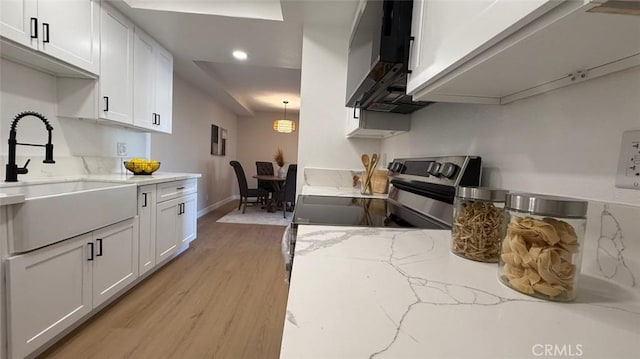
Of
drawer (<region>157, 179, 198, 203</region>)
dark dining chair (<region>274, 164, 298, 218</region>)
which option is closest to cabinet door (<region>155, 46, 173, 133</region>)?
drawer (<region>157, 179, 198, 203</region>)

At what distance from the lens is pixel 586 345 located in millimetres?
337

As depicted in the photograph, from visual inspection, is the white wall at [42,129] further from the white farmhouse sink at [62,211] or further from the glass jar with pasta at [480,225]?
the glass jar with pasta at [480,225]

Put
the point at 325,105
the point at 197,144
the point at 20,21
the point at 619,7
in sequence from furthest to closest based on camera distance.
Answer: the point at 197,144 < the point at 325,105 < the point at 20,21 < the point at 619,7

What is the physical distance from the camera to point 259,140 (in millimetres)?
7270

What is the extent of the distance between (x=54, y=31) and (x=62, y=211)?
1.15 m

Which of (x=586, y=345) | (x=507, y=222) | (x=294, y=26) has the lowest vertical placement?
(x=586, y=345)

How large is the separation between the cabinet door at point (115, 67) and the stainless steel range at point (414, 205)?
1.89 m

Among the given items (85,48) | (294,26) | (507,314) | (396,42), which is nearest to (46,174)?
(85,48)

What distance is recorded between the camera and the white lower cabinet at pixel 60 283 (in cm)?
113

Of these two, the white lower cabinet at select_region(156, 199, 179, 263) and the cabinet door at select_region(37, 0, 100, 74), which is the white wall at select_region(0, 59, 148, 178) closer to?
the cabinet door at select_region(37, 0, 100, 74)

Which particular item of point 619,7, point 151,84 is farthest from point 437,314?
point 151,84

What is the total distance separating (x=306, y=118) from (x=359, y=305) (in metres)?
1.97

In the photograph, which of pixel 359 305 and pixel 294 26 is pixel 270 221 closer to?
pixel 294 26

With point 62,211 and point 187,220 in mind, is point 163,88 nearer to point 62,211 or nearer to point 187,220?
point 187,220
